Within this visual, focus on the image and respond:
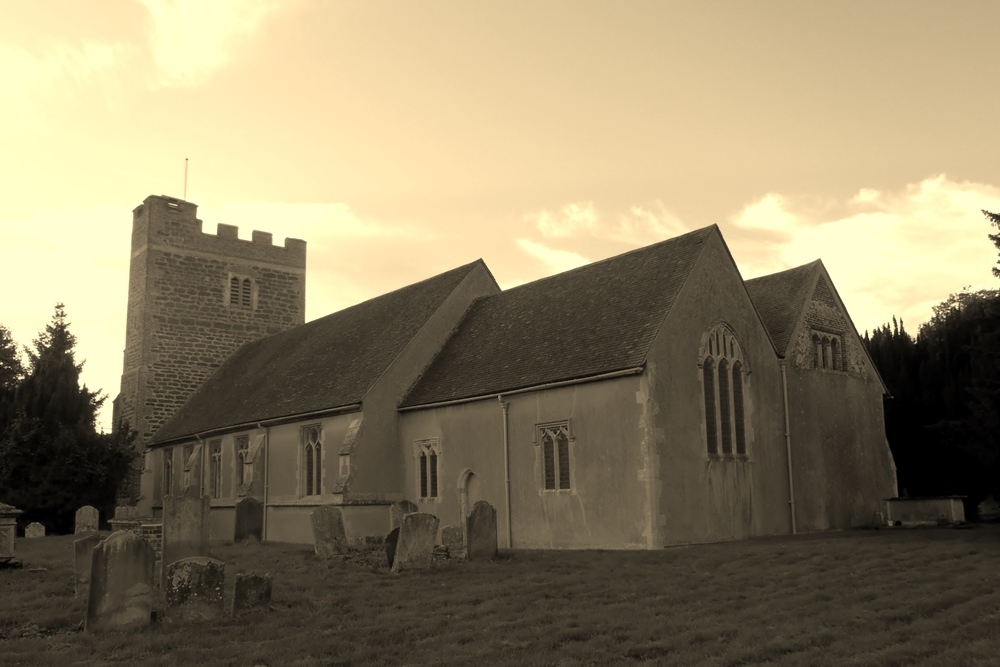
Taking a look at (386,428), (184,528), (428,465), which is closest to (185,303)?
(386,428)

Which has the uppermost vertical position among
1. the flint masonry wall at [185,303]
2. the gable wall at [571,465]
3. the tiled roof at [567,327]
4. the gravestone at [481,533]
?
the flint masonry wall at [185,303]

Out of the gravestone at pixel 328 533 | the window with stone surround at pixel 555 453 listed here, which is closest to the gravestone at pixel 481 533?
the gravestone at pixel 328 533

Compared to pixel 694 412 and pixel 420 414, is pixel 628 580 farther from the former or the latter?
pixel 420 414

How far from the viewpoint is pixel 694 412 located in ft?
73.7

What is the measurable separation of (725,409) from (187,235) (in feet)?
92.7

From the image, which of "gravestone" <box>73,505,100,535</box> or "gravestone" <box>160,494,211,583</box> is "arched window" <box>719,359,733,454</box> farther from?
"gravestone" <box>73,505,100,535</box>

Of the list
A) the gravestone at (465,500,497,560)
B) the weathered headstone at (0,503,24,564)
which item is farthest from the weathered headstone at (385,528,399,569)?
the weathered headstone at (0,503,24,564)

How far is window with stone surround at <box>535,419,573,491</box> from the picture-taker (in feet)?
74.4

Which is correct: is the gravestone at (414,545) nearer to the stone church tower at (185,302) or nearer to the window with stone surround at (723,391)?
the window with stone surround at (723,391)

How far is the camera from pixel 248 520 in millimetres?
28594

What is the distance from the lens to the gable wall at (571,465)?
21188 mm

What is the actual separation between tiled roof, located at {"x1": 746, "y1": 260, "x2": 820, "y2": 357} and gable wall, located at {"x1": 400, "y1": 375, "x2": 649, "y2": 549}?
23.4 ft

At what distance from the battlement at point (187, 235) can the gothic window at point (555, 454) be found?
82.0 ft

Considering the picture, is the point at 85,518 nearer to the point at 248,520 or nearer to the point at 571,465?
the point at 248,520
